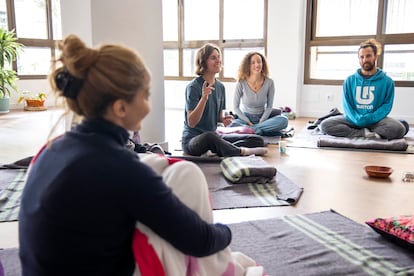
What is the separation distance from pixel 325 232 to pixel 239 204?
1.82 feet

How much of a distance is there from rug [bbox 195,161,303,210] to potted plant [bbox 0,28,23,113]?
4.82 meters

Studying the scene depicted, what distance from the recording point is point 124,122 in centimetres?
95

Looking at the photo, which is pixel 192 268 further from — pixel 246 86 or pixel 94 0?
pixel 246 86

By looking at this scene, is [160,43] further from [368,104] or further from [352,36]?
[352,36]

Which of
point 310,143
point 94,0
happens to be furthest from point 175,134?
point 94,0

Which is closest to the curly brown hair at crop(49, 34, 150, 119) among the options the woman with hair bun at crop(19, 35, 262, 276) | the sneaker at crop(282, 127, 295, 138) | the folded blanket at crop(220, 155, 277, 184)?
the woman with hair bun at crop(19, 35, 262, 276)

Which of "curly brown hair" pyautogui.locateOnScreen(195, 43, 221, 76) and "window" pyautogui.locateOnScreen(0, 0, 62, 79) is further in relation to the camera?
"window" pyautogui.locateOnScreen(0, 0, 62, 79)

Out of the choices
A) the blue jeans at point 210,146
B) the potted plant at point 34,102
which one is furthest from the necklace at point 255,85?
the potted plant at point 34,102

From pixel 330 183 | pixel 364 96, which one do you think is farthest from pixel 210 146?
pixel 364 96

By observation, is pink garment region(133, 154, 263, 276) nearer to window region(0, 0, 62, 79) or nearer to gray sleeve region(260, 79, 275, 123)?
gray sleeve region(260, 79, 275, 123)

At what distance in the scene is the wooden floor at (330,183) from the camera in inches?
87.0

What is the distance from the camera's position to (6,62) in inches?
268

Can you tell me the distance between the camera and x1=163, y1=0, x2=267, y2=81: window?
6758 millimetres

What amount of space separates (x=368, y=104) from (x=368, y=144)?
0.68m
